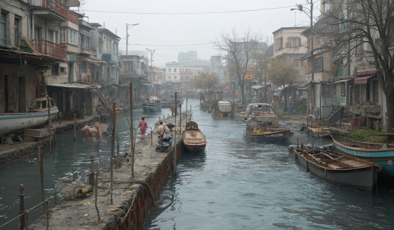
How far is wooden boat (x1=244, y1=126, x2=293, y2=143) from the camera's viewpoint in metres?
25.7

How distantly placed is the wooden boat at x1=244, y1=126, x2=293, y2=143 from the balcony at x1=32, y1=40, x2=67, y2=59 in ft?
50.7

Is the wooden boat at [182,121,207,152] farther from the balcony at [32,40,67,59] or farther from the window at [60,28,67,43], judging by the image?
the window at [60,28,67,43]

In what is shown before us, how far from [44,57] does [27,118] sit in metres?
4.06

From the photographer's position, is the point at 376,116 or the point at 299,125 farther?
the point at 299,125

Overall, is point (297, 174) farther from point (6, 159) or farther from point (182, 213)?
point (6, 159)

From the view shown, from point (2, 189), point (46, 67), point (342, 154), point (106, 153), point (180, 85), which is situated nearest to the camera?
point (2, 189)

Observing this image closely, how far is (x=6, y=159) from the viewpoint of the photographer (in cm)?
1755

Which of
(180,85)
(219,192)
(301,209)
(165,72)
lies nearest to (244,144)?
(219,192)

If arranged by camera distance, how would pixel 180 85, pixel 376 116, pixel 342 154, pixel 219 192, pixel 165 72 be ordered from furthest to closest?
pixel 165 72 < pixel 180 85 < pixel 376 116 < pixel 342 154 < pixel 219 192

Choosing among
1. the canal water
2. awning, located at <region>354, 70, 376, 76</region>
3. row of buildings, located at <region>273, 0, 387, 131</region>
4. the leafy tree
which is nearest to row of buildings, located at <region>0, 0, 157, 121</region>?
the canal water

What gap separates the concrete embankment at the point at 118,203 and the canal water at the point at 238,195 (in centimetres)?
79

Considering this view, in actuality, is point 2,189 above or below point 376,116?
below

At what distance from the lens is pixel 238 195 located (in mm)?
14664

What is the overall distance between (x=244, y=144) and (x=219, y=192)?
1201 cm
